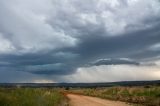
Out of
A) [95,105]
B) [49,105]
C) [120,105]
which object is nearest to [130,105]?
[120,105]

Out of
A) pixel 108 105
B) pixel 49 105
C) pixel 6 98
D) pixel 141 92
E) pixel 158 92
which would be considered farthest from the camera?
pixel 141 92

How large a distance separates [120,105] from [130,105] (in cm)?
93

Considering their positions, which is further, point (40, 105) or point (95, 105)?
point (95, 105)

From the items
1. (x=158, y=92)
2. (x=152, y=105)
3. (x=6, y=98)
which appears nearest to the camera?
(x=6, y=98)

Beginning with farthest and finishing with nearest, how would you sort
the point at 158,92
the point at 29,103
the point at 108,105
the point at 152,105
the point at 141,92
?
the point at 141,92, the point at 158,92, the point at 152,105, the point at 108,105, the point at 29,103

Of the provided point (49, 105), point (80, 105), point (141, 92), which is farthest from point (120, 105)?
point (141, 92)

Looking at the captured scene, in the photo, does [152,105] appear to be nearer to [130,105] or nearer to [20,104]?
[130,105]

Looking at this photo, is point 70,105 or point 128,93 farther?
point 128,93

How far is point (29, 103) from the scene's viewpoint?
83.4 feet

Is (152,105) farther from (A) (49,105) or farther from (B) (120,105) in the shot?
(A) (49,105)

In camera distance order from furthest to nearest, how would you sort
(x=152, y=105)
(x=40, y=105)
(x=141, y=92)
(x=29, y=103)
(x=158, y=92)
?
1. (x=141, y=92)
2. (x=158, y=92)
3. (x=152, y=105)
4. (x=40, y=105)
5. (x=29, y=103)

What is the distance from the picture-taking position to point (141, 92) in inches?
2299

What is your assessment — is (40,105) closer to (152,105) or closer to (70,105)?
(70,105)

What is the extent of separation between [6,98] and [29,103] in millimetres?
2748
